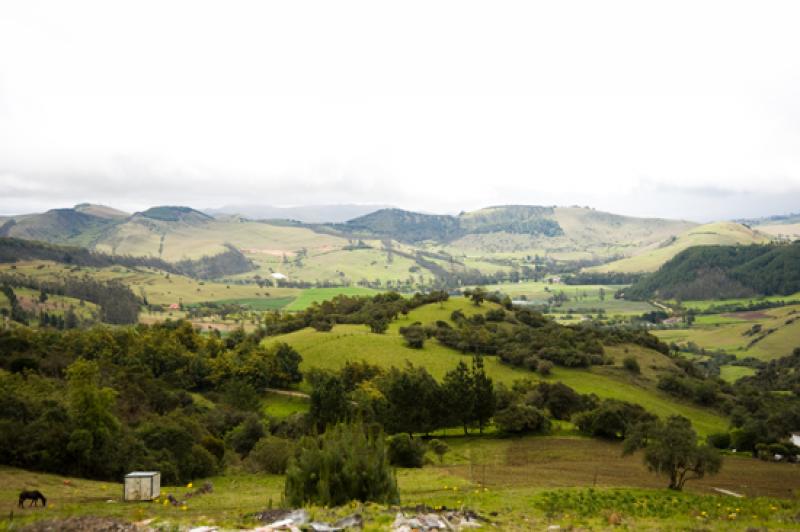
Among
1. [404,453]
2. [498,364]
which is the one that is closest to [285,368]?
[498,364]

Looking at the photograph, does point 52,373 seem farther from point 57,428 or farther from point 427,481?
point 427,481

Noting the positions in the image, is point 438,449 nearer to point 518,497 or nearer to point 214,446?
point 214,446

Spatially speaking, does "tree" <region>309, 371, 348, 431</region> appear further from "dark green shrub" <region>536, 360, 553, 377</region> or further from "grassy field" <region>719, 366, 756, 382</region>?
"grassy field" <region>719, 366, 756, 382</region>

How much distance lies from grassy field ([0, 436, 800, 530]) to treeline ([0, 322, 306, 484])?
2.93 metres

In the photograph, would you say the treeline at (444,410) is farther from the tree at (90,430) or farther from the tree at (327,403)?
the tree at (90,430)

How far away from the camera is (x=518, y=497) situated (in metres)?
32.8

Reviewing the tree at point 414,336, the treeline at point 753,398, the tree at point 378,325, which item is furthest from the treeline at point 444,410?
the tree at point 378,325

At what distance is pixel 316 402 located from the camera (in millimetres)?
63000

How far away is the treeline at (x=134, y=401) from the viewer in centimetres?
3850

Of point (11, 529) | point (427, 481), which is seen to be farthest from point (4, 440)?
point (427, 481)

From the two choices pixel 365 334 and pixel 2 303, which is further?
pixel 2 303

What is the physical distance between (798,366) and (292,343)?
428 ft

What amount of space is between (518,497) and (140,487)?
21309 mm

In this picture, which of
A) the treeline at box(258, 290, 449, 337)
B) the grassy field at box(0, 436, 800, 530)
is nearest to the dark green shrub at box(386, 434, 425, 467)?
the grassy field at box(0, 436, 800, 530)
